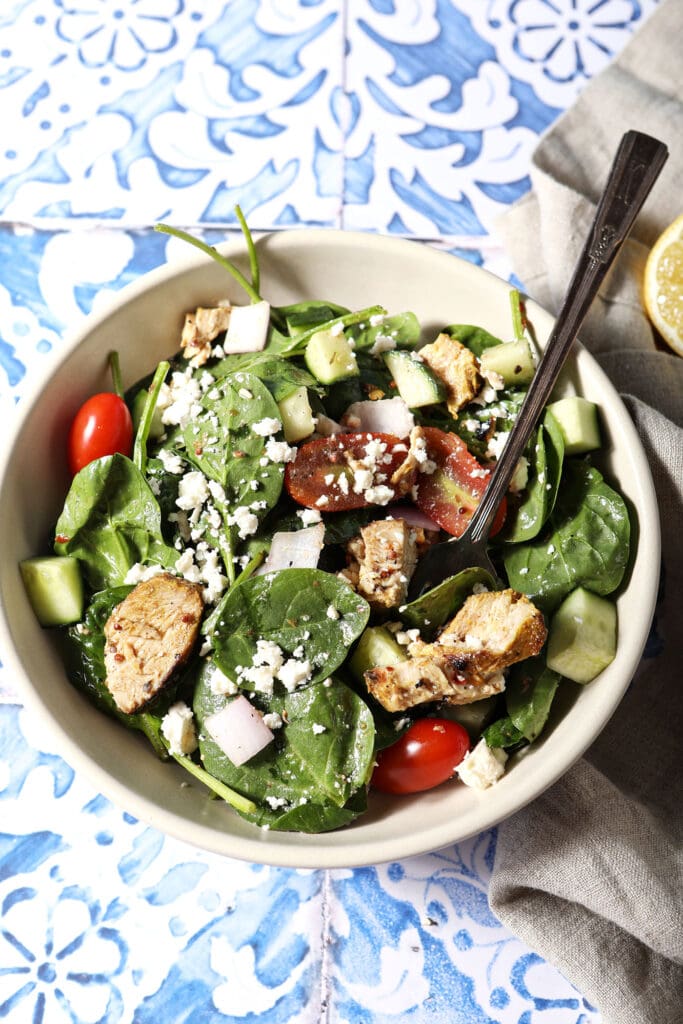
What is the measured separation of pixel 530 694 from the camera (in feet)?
7.71

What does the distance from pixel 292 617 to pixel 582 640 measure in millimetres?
717

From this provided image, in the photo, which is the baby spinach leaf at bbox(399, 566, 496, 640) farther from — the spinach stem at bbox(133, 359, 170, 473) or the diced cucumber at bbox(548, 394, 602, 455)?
the spinach stem at bbox(133, 359, 170, 473)

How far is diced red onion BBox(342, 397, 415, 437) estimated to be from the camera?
2514 millimetres

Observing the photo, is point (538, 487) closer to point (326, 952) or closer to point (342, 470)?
point (342, 470)

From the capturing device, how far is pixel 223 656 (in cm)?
225

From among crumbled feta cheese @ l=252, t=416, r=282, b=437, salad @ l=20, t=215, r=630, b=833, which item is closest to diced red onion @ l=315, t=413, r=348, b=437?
salad @ l=20, t=215, r=630, b=833

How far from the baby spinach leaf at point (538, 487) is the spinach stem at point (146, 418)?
1.00 meters

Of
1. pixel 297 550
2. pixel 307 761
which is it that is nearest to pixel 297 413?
pixel 297 550

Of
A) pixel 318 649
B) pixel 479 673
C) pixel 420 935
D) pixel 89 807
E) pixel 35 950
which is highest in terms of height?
pixel 479 673

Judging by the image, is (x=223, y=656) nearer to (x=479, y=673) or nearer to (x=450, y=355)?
(x=479, y=673)

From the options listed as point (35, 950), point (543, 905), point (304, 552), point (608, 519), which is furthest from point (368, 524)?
point (35, 950)

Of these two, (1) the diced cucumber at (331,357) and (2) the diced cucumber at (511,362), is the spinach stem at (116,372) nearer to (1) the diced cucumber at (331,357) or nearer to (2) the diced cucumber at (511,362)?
(1) the diced cucumber at (331,357)

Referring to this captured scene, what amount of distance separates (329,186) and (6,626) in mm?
1858

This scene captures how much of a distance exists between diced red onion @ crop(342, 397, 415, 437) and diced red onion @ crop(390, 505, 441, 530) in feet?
0.65
